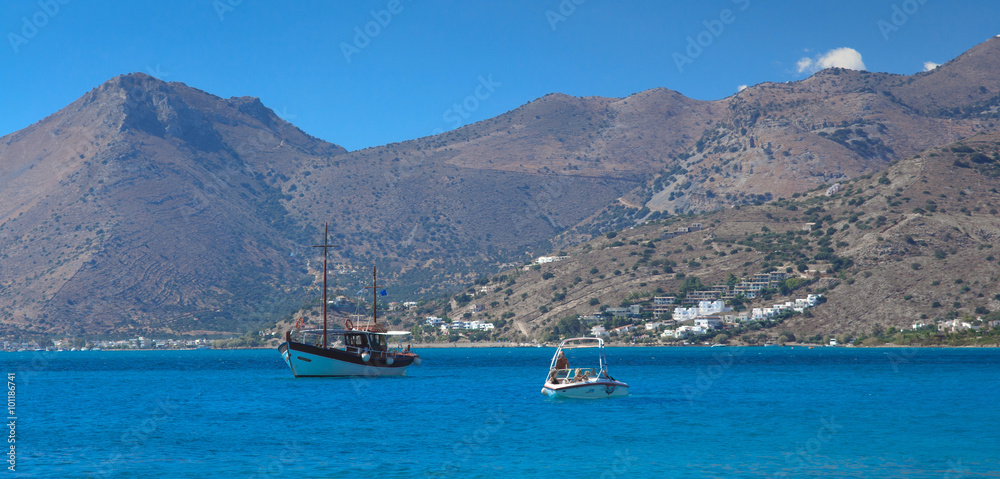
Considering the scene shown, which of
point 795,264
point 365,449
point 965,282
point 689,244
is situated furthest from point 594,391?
point 689,244

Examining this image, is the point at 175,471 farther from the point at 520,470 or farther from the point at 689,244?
the point at 689,244

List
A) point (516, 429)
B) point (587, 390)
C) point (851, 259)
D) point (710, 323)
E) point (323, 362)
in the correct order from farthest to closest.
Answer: point (710, 323)
point (851, 259)
point (323, 362)
point (587, 390)
point (516, 429)

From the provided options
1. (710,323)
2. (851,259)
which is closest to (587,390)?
(710,323)

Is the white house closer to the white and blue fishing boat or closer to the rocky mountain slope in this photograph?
the rocky mountain slope

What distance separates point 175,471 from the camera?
32.1 m

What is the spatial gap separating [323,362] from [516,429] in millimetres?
37369

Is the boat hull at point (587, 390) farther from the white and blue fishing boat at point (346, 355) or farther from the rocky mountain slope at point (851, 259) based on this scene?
the rocky mountain slope at point (851, 259)

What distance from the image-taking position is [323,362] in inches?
3041

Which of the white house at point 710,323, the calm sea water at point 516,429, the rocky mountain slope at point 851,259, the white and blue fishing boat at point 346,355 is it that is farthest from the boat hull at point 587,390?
the white house at point 710,323

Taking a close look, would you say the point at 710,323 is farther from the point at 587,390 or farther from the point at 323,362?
the point at 587,390

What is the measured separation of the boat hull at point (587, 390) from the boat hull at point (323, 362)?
86.0 ft

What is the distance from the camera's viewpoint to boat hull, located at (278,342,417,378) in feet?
252

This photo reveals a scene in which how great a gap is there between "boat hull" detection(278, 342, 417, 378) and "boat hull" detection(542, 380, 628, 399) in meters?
26.2

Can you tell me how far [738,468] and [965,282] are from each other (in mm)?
123700
